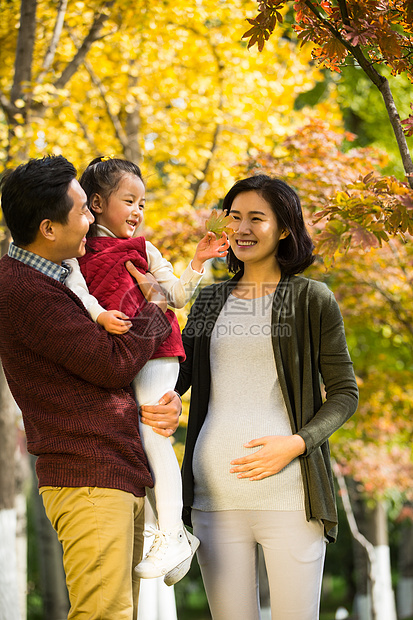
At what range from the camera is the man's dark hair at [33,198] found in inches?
76.1

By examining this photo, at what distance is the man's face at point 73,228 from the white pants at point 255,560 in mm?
1107

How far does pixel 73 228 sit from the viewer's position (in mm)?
1987

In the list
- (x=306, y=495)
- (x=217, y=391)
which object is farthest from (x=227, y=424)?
(x=306, y=495)

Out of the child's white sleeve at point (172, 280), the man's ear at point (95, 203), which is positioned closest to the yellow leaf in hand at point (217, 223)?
the child's white sleeve at point (172, 280)

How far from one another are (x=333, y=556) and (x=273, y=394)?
1715 centimetres

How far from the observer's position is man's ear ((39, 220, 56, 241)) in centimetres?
195

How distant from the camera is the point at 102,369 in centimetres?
189

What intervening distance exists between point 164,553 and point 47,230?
3.58 ft

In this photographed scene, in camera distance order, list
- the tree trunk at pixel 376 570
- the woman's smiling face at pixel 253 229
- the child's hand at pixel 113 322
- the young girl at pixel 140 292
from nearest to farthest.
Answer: the child's hand at pixel 113 322 < the young girl at pixel 140 292 < the woman's smiling face at pixel 253 229 < the tree trunk at pixel 376 570

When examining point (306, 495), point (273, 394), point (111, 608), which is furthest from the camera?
point (273, 394)

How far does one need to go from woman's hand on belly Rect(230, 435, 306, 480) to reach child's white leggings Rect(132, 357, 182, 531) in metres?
0.27

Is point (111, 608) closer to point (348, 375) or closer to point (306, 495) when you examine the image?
point (306, 495)

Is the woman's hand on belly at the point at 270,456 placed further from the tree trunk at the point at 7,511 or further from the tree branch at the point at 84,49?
the tree branch at the point at 84,49

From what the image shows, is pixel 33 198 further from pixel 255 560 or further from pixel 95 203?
pixel 255 560
